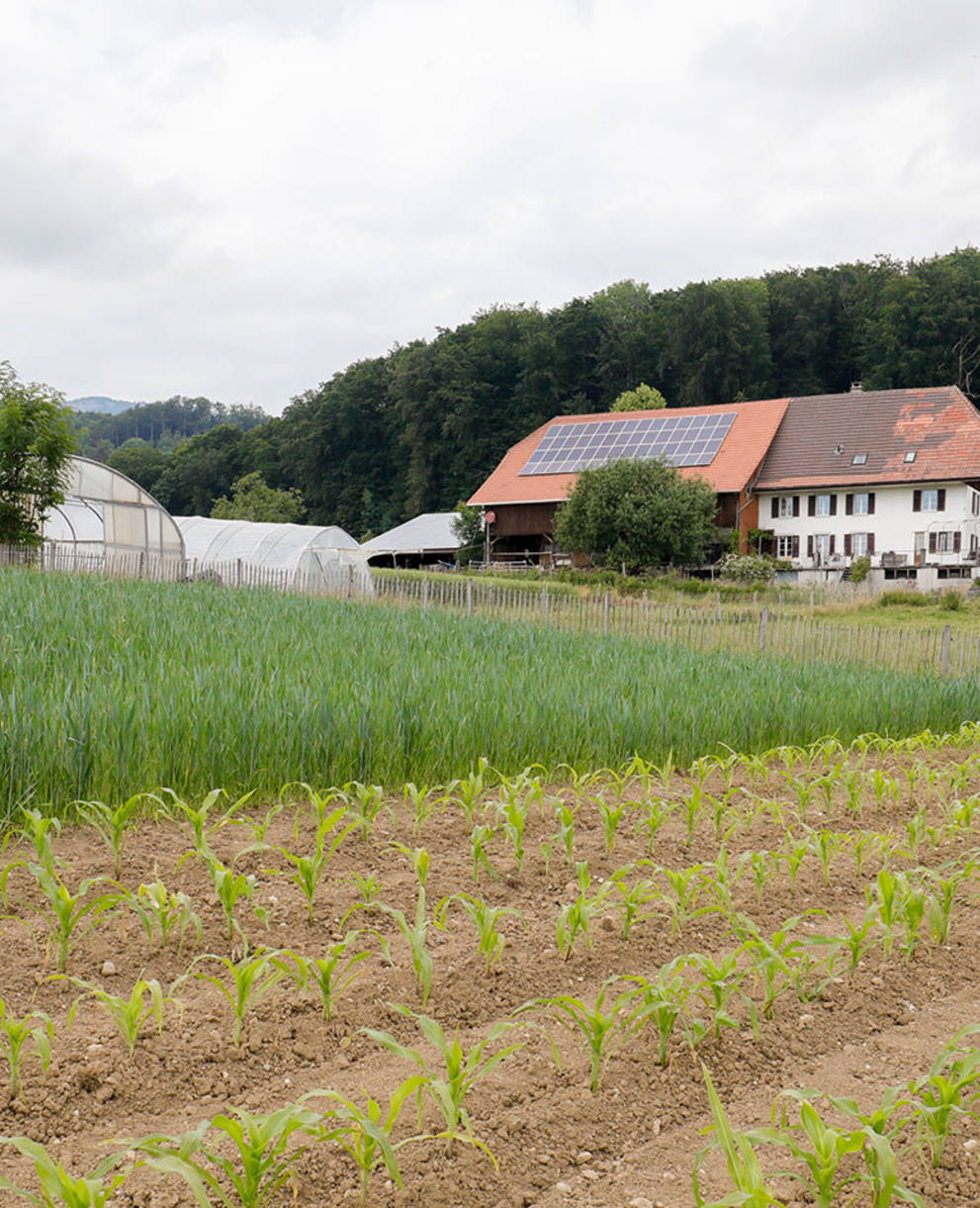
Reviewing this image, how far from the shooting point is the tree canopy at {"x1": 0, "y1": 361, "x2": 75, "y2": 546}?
18625mm

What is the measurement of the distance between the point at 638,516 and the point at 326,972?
30217 millimetres

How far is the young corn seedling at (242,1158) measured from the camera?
169 centimetres

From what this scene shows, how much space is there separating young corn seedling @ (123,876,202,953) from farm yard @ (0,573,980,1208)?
0.01 m

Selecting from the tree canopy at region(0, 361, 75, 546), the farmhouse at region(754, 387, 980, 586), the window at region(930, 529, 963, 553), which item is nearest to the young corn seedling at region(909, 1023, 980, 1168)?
the tree canopy at region(0, 361, 75, 546)

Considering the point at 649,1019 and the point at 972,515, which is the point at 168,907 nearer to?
the point at 649,1019

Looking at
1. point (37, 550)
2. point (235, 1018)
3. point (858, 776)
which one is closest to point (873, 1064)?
point (235, 1018)

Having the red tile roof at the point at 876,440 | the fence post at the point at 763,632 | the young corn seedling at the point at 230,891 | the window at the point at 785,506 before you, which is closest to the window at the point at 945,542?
the red tile roof at the point at 876,440

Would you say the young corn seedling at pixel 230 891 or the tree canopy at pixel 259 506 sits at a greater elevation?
the tree canopy at pixel 259 506

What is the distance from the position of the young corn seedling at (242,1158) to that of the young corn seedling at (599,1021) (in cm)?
63

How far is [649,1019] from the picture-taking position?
9.18ft

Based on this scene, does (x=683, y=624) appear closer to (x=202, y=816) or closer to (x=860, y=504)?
(x=202, y=816)

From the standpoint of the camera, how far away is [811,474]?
39062mm

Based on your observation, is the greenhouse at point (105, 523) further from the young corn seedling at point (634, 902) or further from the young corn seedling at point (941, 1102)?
the young corn seedling at point (941, 1102)

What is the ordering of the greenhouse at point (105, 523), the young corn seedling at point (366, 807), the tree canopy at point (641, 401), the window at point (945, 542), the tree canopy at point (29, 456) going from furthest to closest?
the tree canopy at point (641, 401)
the window at point (945, 542)
the greenhouse at point (105, 523)
the tree canopy at point (29, 456)
the young corn seedling at point (366, 807)
